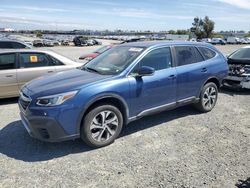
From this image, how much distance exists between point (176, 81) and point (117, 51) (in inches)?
51.1

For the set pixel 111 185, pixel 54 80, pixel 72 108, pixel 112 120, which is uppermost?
pixel 54 80

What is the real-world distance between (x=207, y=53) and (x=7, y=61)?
483cm

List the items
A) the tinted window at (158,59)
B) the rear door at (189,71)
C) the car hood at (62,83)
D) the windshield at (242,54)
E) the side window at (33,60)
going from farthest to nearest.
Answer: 1. the windshield at (242,54)
2. the side window at (33,60)
3. the rear door at (189,71)
4. the tinted window at (158,59)
5. the car hood at (62,83)

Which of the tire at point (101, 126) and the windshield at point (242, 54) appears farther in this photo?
the windshield at point (242, 54)

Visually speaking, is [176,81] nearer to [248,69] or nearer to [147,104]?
[147,104]

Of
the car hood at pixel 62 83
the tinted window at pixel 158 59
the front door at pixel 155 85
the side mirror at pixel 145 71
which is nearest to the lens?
the car hood at pixel 62 83

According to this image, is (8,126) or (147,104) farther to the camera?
(8,126)

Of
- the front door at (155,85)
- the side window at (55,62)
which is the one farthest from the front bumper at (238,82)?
the side window at (55,62)

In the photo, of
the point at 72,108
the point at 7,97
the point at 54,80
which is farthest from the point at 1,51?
the point at 72,108

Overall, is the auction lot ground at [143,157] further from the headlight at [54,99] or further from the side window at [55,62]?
the side window at [55,62]

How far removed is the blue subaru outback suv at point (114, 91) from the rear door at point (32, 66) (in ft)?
6.93

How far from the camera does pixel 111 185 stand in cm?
348

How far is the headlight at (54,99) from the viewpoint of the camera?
13.3 feet

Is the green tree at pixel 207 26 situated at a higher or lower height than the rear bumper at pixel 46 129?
higher
